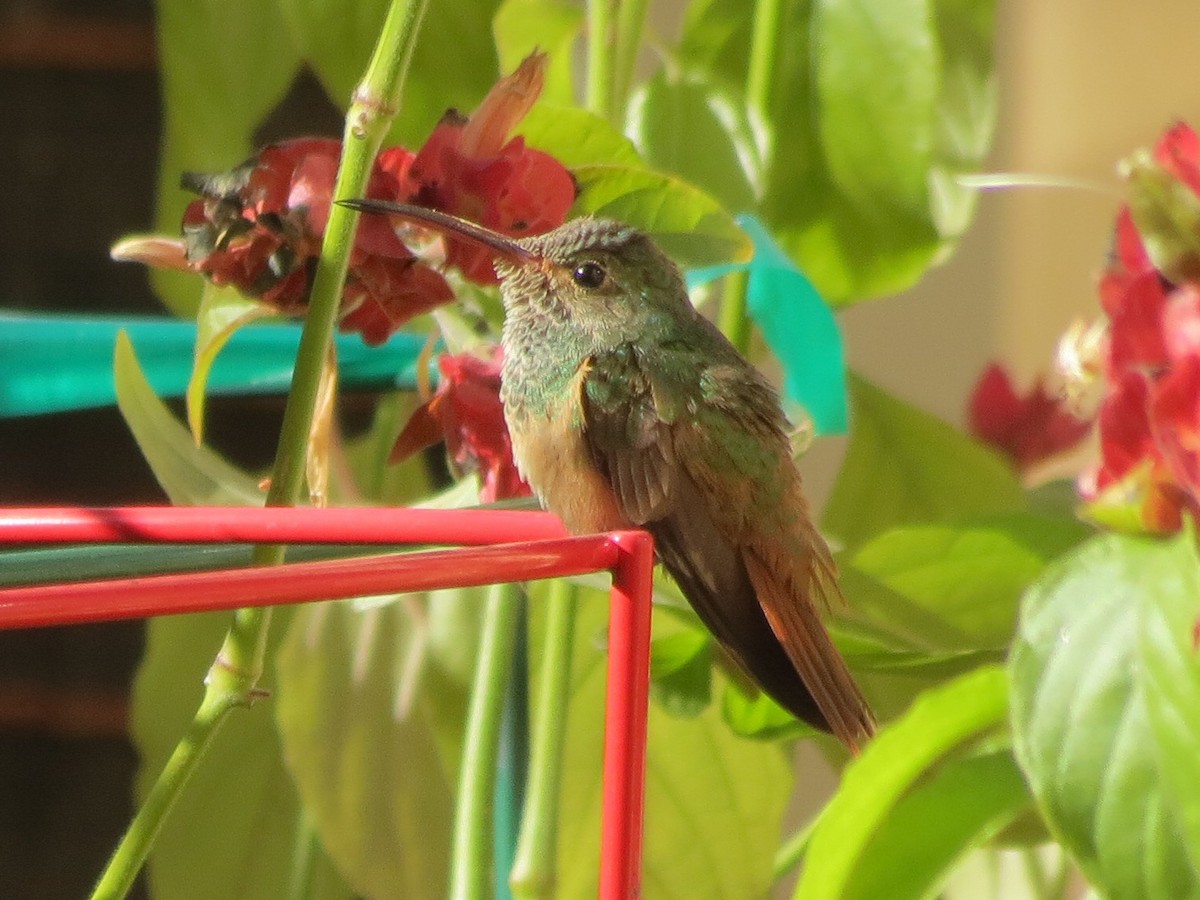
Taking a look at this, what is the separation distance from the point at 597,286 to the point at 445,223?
7.2 inches

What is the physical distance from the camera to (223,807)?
0.67 meters

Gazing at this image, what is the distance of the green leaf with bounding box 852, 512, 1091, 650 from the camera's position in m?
0.55

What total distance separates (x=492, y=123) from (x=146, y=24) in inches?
33.9

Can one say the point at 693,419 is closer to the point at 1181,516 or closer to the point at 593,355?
the point at 593,355

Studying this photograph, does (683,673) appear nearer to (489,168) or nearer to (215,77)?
(489,168)

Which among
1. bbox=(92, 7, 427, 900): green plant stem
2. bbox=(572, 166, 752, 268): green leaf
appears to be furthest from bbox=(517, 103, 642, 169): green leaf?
bbox=(92, 7, 427, 900): green plant stem

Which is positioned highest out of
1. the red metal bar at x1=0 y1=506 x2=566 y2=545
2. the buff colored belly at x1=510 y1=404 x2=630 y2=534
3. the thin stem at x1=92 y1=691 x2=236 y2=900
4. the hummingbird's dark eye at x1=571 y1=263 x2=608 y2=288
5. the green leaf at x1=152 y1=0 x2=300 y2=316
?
the green leaf at x1=152 y1=0 x2=300 y2=316

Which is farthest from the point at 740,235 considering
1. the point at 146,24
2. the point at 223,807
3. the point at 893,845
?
the point at 146,24

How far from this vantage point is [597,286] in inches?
21.9

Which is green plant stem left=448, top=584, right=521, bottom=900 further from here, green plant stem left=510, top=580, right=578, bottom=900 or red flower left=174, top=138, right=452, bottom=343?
red flower left=174, top=138, right=452, bottom=343

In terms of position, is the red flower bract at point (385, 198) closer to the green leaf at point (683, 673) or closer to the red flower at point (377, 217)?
the red flower at point (377, 217)

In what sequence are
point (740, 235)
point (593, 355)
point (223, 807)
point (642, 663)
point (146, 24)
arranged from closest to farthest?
point (642, 663)
point (740, 235)
point (593, 355)
point (223, 807)
point (146, 24)

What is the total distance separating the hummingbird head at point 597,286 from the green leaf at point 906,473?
18cm

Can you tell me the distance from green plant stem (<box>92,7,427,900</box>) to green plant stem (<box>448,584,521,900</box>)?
0.44ft
